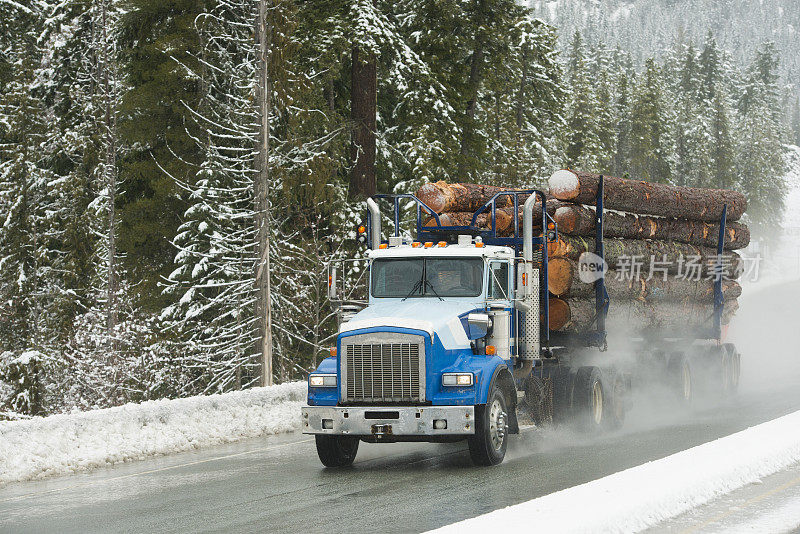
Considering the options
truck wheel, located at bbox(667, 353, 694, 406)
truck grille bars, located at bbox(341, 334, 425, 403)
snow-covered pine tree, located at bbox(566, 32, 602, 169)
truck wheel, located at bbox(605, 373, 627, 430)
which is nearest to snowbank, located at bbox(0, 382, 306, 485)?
truck grille bars, located at bbox(341, 334, 425, 403)

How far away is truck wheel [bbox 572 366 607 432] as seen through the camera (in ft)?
52.0

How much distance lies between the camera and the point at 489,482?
11.3m

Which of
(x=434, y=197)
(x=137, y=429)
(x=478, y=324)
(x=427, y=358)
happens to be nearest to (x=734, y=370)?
(x=434, y=197)

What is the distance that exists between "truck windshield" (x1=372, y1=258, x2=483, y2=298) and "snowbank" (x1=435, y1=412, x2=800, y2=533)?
3.46 m

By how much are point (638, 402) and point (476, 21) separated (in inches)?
666

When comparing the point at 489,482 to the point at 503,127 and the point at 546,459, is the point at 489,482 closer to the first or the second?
the point at 546,459

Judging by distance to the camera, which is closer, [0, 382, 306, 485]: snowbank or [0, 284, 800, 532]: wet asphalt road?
[0, 284, 800, 532]: wet asphalt road

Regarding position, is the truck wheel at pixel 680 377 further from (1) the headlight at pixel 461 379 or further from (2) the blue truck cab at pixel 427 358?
(1) the headlight at pixel 461 379

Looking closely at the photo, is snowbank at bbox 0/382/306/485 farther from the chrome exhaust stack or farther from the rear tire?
the rear tire

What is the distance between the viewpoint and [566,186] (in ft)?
54.5

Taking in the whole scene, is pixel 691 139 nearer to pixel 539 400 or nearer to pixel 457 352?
pixel 539 400

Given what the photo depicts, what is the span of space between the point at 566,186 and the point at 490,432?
18.5 ft

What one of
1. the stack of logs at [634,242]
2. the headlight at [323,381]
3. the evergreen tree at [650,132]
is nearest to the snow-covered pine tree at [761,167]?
the evergreen tree at [650,132]

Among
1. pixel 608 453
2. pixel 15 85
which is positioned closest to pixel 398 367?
pixel 608 453
